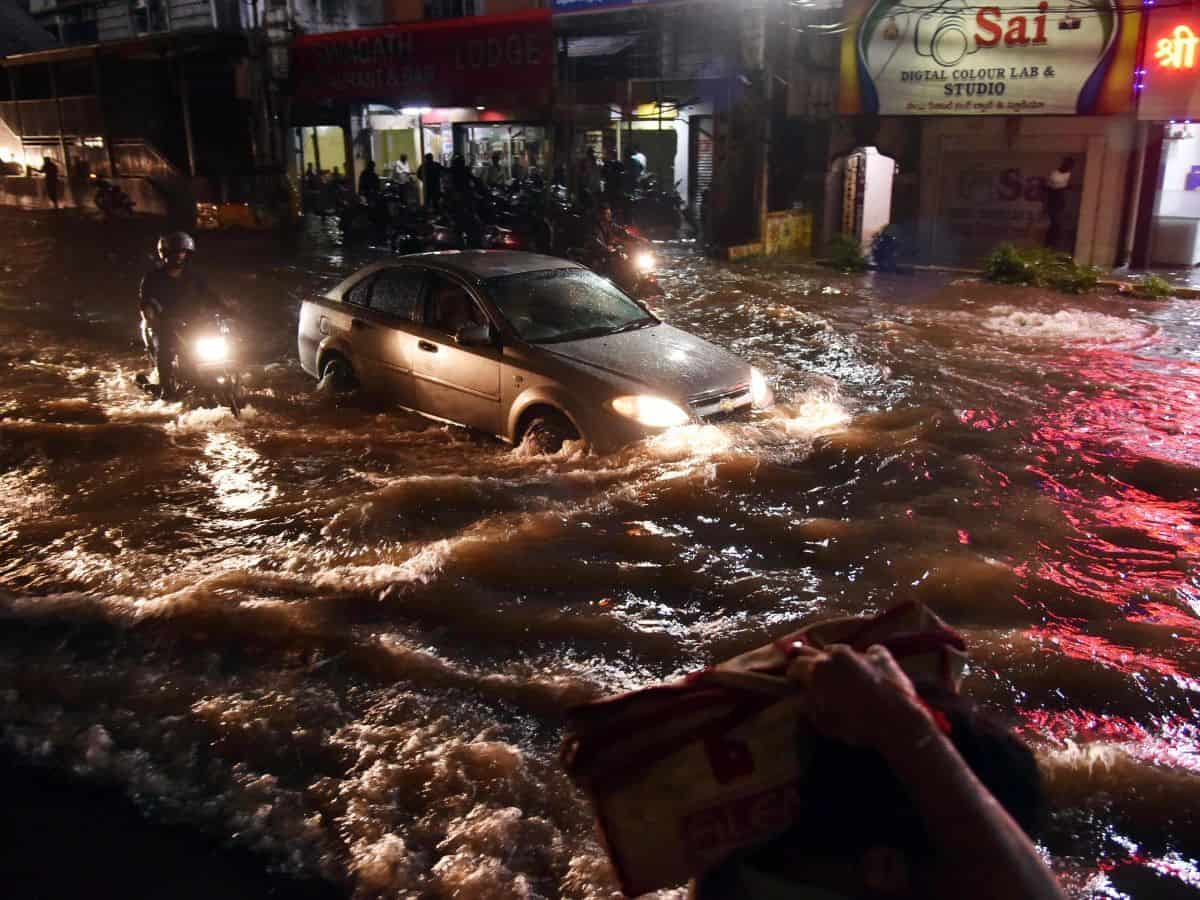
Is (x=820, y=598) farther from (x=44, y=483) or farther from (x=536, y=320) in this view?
(x=44, y=483)

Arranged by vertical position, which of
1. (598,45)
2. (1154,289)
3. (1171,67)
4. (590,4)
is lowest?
(1154,289)

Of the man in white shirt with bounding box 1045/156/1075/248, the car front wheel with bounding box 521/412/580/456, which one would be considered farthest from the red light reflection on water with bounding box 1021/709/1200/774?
the man in white shirt with bounding box 1045/156/1075/248

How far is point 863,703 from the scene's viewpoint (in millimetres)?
1477

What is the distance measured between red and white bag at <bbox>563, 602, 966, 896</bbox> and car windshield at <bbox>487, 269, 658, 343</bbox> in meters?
5.86

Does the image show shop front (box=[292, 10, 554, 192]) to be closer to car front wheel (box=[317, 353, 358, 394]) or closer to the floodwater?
the floodwater

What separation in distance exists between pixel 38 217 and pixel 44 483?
2362 centimetres

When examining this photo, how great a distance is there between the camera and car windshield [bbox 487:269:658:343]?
24.7 ft

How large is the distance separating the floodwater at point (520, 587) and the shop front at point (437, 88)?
11306 mm

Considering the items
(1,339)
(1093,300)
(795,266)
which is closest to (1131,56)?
(1093,300)

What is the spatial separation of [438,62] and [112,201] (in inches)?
451

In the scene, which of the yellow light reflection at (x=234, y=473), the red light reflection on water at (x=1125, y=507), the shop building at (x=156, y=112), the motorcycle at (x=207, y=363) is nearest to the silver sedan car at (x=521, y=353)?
the motorcycle at (x=207, y=363)

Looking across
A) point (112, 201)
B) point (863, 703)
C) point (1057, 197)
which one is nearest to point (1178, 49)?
point (1057, 197)

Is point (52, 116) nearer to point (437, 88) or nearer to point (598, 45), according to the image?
point (437, 88)

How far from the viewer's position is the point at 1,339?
12883 mm
